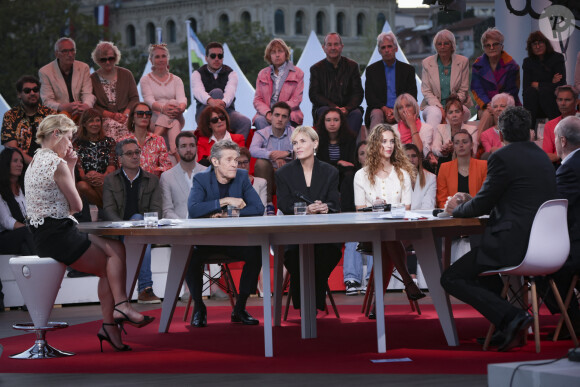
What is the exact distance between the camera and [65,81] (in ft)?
34.0

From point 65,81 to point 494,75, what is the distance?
15.1ft

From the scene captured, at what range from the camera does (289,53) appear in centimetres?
1095

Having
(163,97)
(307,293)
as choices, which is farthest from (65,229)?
(163,97)

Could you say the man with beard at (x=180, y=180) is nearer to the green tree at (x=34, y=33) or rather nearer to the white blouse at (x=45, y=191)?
the white blouse at (x=45, y=191)

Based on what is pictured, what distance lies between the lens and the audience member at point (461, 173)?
9.03m

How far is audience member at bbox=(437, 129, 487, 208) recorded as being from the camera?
29.6ft

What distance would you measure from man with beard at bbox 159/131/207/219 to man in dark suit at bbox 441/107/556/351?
403cm

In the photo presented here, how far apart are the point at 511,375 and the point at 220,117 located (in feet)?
22.0

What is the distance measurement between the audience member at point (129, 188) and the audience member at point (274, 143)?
1257 millimetres

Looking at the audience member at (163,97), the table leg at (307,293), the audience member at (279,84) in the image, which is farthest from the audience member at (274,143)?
the table leg at (307,293)

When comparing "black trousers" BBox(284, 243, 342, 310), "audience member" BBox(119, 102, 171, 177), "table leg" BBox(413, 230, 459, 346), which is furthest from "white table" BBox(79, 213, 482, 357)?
"audience member" BBox(119, 102, 171, 177)

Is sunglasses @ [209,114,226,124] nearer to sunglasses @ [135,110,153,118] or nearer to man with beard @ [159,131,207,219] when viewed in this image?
sunglasses @ [135,110,153,118]

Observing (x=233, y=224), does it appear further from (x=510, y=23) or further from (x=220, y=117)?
(x=510, y=23)

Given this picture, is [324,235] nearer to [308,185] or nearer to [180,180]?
[308,185]
